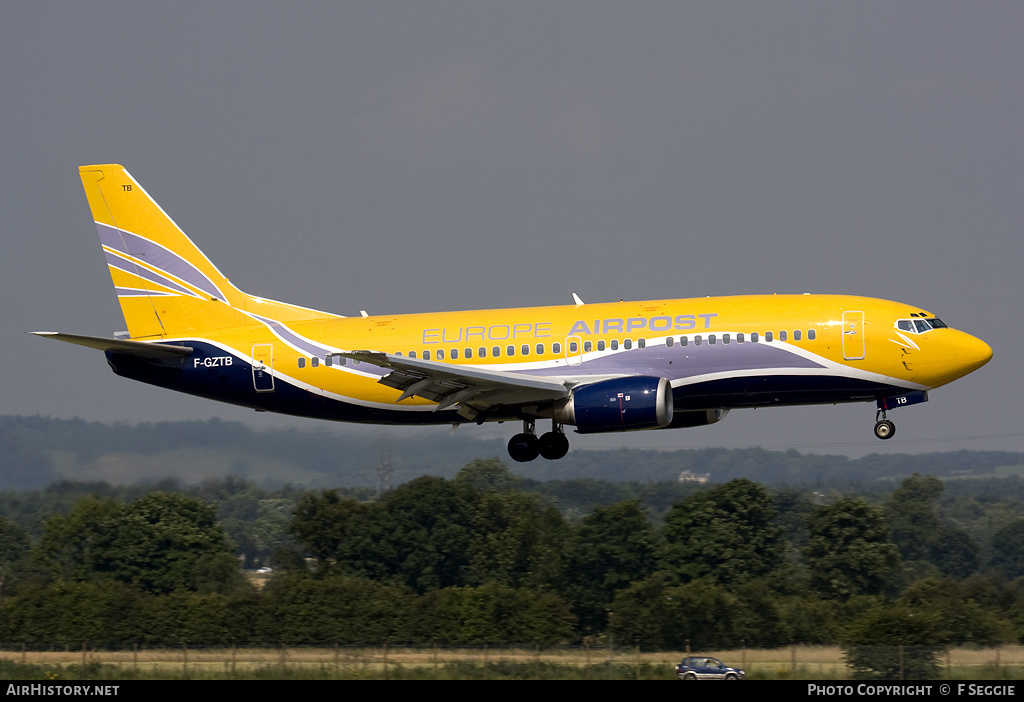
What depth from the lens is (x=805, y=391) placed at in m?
34.8

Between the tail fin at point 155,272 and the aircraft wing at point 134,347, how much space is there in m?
1.54

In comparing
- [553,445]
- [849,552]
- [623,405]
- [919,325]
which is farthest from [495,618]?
[849,552]

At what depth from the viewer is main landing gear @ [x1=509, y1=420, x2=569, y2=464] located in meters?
37.9

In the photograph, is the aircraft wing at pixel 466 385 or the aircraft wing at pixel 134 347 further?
the aircraft wing at pixel 134 347

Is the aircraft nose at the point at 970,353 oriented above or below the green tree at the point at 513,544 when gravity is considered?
above

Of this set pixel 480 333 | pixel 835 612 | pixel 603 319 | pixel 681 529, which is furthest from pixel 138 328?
pixel 681 529

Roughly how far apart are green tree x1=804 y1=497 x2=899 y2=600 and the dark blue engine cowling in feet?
161

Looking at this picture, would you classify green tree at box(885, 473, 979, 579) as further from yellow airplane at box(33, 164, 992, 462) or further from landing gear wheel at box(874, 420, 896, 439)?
yellow airplane at box(33, 164, 992, 462)

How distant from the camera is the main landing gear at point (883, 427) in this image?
35656 mm

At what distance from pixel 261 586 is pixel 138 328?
88.9 ft

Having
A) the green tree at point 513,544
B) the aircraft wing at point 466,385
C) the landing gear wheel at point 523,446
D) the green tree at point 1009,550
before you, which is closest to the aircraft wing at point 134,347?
the aircraft wing at point 466,385

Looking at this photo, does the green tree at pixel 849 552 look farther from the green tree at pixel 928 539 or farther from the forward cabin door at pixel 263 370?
the forward cabin door at pixel 263 370

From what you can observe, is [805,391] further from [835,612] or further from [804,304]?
[835,612]

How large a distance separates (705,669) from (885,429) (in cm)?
1110
